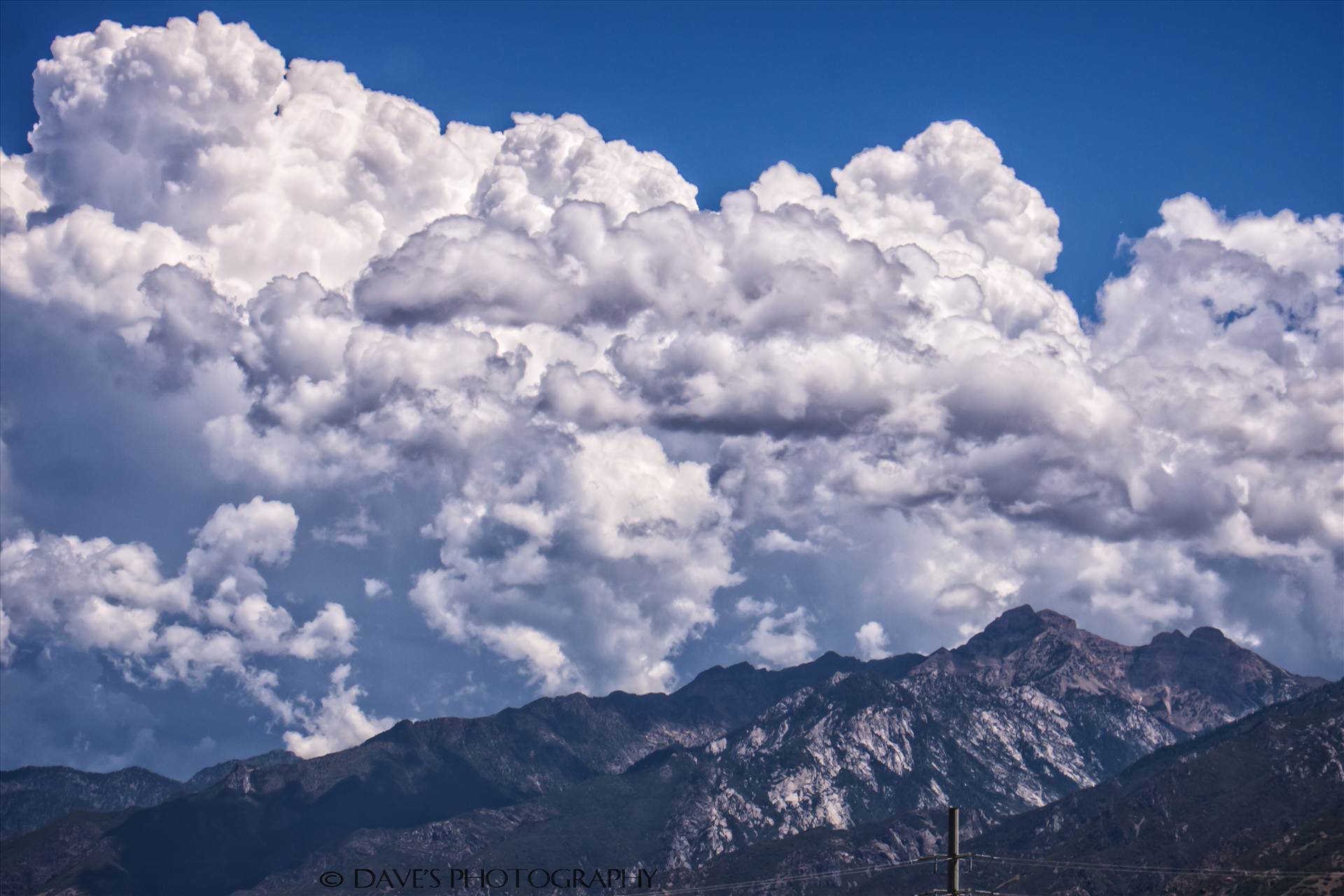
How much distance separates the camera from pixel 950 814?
182 m

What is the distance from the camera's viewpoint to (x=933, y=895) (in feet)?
569

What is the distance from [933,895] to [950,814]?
11.3m
